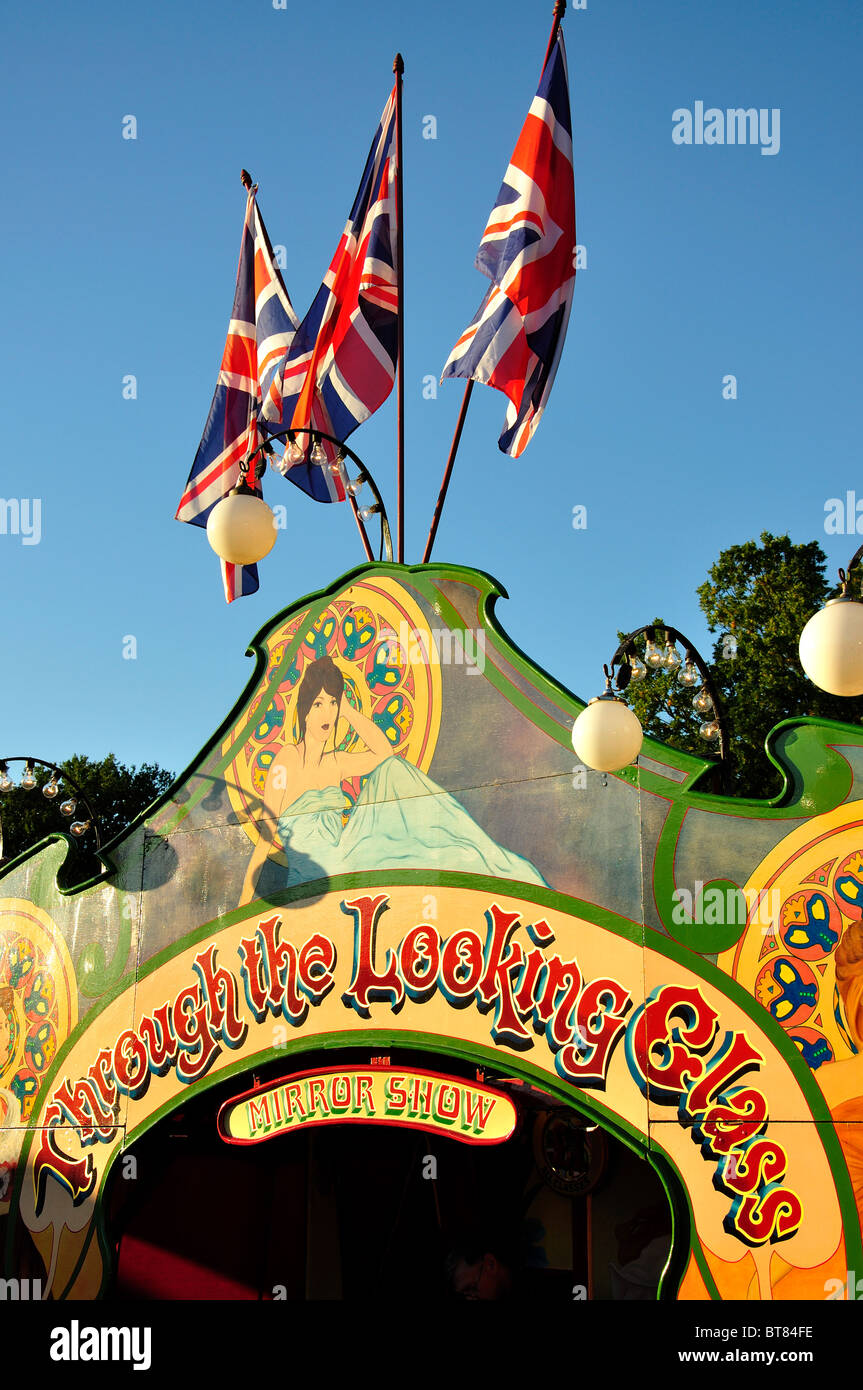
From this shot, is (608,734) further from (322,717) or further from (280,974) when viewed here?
(280,974)

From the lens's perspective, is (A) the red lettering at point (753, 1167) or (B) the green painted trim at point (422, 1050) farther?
(B) the green painted trim at point (422, 1050)

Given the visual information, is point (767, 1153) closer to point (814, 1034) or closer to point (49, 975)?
point (814, 1034)

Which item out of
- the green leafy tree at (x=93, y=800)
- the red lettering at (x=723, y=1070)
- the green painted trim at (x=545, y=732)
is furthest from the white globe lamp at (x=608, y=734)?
the green leafy tree at (x=93, y=800)

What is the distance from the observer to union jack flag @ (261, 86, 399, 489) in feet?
33.6

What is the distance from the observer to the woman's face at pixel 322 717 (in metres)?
9.01

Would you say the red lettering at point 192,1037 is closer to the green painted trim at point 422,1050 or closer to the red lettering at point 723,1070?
the green painted trim at point 422,1050

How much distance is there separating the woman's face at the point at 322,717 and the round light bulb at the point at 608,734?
2681 millimetres

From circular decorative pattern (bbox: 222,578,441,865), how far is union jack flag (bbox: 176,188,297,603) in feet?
6.26

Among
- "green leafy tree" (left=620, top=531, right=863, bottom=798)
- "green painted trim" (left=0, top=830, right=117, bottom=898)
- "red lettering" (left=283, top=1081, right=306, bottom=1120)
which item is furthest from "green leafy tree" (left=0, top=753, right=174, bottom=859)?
"red lettering" (left=283, top=1081, right=306, bottom=1120)

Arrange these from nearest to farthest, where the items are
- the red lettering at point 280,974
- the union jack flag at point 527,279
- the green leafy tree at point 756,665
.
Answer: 1. the red lettering at point 280,974
2. the union jack flag at point 527,279
3. the green leafy tree at point 756,665

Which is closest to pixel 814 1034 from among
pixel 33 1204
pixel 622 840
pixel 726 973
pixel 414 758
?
pixel 726 973

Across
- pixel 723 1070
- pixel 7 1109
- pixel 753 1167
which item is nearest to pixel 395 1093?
pixel 723 1070

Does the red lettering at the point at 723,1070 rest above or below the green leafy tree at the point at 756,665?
below

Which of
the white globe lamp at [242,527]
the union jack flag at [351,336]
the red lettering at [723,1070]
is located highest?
the union jack flag at [351,336]
